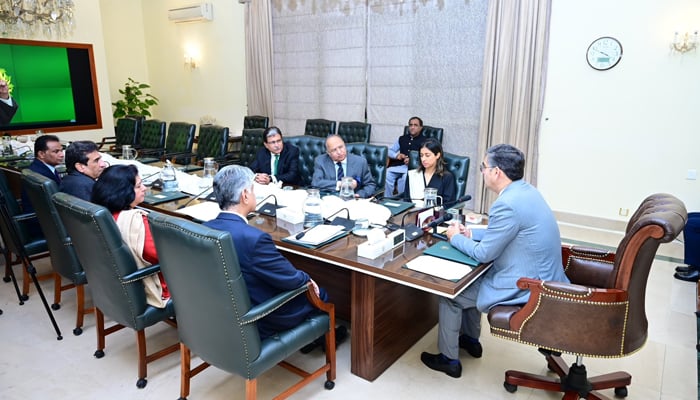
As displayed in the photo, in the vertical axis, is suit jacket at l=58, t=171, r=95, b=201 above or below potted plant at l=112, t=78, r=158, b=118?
below

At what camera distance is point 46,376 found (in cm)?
237

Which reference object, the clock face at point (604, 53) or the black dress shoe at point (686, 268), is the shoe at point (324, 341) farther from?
the clock face at point (604, 53)

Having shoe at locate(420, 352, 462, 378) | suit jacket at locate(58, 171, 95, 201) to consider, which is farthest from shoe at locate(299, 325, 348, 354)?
suit jacket at locate(58, 171, 95, 201)

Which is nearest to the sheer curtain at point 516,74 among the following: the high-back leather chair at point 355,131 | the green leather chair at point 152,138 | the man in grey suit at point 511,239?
the high-back leather chair at point 355,131

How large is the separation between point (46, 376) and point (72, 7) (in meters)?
6.85

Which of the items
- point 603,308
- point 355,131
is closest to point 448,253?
point 603,308

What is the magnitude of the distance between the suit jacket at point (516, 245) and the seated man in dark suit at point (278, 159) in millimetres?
2420

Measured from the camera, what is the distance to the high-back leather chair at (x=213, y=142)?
5.52m

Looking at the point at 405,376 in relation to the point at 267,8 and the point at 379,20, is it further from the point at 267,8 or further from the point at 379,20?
the point at 267,8

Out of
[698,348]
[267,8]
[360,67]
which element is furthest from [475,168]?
[267,8]

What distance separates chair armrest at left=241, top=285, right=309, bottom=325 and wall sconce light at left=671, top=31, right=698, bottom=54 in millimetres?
4202

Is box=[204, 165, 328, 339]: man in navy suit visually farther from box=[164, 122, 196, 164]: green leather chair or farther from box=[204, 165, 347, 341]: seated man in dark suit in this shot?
box=[164, 122, 196, 164]: green leather chair

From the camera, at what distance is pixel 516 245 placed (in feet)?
6.57

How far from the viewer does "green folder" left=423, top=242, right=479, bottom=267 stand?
2.01m
